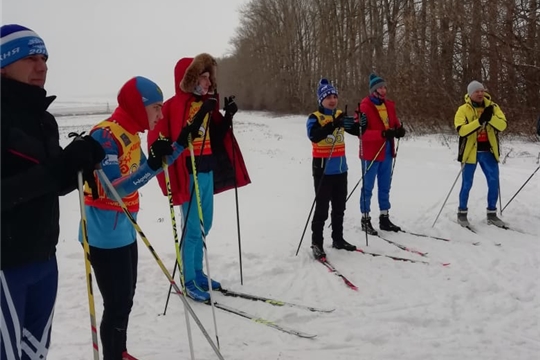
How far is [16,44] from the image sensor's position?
6.40 ft

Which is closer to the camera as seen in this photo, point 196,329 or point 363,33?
point 196,329

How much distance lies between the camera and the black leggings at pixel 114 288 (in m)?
2.62

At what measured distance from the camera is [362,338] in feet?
11.1

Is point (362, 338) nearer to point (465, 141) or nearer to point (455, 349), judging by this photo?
point (455, 349)

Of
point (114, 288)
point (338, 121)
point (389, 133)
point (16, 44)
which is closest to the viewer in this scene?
point (16, 44)

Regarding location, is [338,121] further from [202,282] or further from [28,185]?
[28,185]

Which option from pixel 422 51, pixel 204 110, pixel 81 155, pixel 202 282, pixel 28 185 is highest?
pixel 422 51

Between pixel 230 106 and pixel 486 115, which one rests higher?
pixel 230 106

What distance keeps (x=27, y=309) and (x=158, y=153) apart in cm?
117

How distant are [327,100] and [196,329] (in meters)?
2.83

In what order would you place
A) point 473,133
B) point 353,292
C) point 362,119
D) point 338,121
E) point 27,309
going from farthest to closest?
point 473,133
point 362,119
point 338,121
point 353,292
point 27,309

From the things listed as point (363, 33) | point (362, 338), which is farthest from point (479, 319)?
point (363, 33)

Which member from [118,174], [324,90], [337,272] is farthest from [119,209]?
[324,90]

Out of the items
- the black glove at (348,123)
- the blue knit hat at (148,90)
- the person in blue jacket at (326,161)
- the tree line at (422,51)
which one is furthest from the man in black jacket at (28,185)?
the tree line at (422,51)
